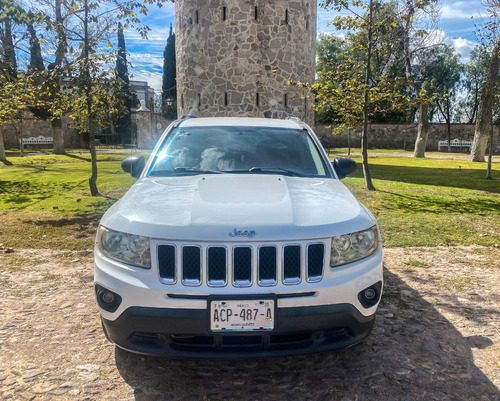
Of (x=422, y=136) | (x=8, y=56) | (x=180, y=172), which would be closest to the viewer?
(x=180, y=172)

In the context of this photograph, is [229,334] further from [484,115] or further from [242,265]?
[484,115]

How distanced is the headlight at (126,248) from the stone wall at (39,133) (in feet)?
128

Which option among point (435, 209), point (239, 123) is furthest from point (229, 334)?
point (435, 209)

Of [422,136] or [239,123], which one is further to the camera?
[422,136]

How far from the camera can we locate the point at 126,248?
8.74ft

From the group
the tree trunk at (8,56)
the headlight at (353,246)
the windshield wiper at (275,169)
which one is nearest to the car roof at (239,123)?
the windshield wiper at (275,169)

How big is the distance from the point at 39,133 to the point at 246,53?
3143 centimetres

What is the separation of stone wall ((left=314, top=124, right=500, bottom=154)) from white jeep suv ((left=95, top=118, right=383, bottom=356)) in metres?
38.7

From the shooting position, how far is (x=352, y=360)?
10.2 ft

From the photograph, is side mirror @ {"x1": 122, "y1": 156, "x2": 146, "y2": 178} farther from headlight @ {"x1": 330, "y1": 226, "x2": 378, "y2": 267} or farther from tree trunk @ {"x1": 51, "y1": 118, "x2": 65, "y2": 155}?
tree trunk @ {"x1": 51, "y1": 118, "x2": 65, "y2": 155}

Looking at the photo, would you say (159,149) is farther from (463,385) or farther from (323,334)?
(463,385)

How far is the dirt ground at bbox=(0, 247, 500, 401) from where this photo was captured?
273 cm

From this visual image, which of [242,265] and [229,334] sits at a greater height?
[242,265]

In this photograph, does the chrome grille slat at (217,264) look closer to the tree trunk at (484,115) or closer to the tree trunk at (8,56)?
the tree trunk at (8,56)
